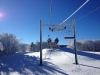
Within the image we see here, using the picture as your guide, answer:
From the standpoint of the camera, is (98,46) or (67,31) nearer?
(67,31)

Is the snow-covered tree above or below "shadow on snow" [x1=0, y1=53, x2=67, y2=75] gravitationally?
above

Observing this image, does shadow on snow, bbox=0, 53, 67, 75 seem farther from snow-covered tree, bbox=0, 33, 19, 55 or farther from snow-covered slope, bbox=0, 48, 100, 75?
snow-covered tree, bbox=0, 33, 19, 55

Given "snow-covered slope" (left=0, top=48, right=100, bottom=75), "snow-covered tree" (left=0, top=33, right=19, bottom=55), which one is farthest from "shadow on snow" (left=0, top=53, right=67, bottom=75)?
"snow-covered tree" (left=0, top=33, right=19, bottom=55)

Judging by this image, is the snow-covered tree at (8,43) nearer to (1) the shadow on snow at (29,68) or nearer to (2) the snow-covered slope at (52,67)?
(2) the snow-covered slope at (52,67)

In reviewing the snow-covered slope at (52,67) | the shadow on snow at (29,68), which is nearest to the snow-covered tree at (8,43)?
the snow-covered slope at (52,67)

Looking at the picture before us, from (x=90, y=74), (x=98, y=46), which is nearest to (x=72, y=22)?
(x=90, y=74)

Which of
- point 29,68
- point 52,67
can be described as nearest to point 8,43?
point 29,68

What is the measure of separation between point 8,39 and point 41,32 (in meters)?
30.7

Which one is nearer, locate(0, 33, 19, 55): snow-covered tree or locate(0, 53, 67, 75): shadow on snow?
locate(0, 53, 67, 75): shadow on snow

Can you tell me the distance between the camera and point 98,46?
84.6m

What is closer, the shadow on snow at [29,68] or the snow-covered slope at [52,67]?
the snow-covered slope at [52,67]

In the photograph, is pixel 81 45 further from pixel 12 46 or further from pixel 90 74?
pixel 90 74

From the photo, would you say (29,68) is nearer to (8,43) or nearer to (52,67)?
(52,67)

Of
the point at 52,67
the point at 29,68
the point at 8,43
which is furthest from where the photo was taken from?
the point at 8,43
